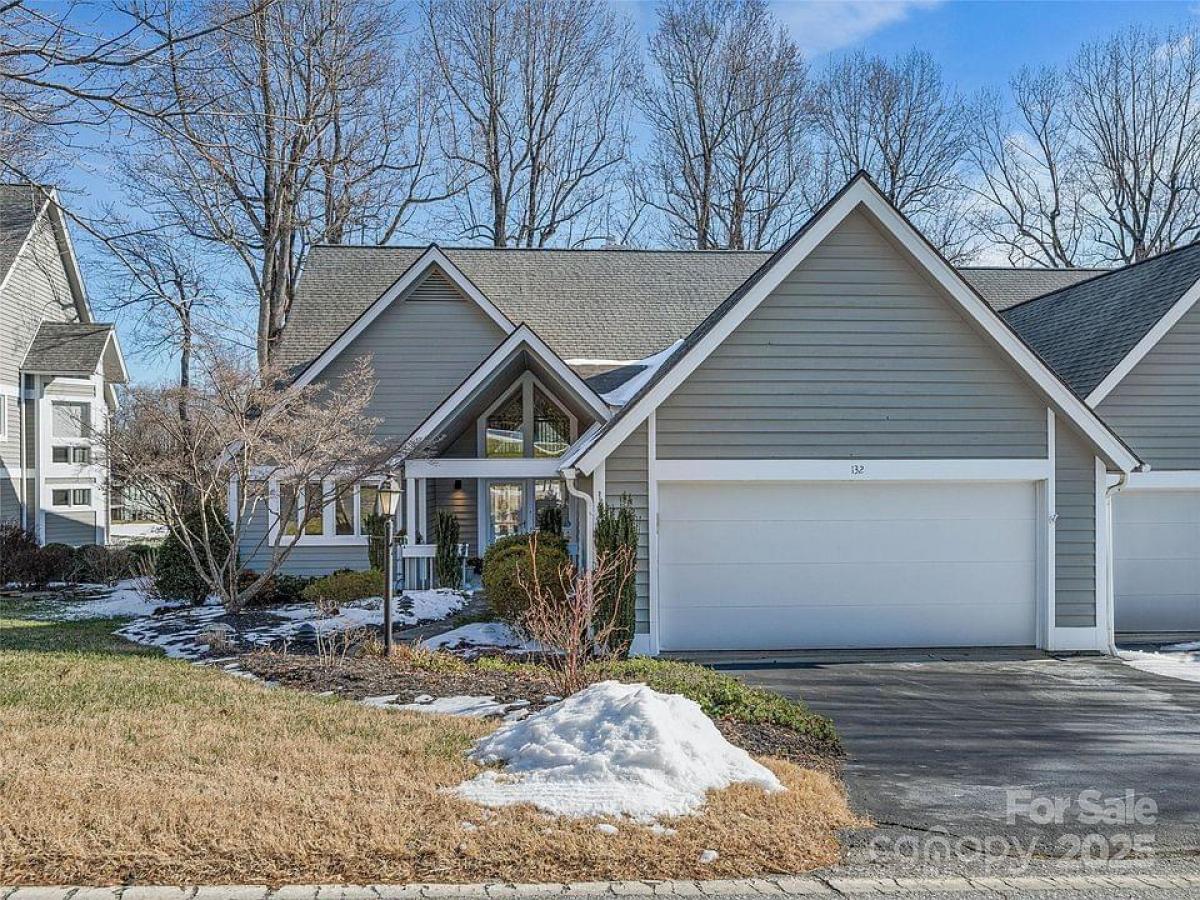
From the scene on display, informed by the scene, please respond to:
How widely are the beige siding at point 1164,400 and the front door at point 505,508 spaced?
10179 millimetres

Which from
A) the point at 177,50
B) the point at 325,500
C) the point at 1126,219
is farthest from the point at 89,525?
the point at 1126,219

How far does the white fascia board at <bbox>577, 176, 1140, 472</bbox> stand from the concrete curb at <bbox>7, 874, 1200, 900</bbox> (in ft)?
21.0

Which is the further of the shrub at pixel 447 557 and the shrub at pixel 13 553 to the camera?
the shrub at pixel 13 553

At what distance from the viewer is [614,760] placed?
5711mm

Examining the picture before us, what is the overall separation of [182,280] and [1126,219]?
106 ft

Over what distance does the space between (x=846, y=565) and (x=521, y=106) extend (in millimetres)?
25302

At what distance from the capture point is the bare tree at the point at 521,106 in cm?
3120

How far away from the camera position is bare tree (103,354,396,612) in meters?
12.2

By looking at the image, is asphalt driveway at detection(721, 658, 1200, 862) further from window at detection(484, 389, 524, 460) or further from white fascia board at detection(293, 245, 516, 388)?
white fascia board at detection(293, 245, 516, 388)

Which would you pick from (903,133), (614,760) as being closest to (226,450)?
(614,760)

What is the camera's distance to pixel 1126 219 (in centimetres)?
3303

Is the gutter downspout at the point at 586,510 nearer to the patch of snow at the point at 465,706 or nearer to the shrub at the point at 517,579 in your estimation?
the shrub at the point at 517,579

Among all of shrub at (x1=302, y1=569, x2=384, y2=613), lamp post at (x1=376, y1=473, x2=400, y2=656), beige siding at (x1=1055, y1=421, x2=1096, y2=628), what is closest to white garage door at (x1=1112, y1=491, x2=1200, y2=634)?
beige siding at (x1=1055, y1=421, x2=1096, y2=628)

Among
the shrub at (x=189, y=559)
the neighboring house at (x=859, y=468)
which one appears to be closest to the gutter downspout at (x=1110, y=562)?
the neighboring house at (x=859, y=468)
